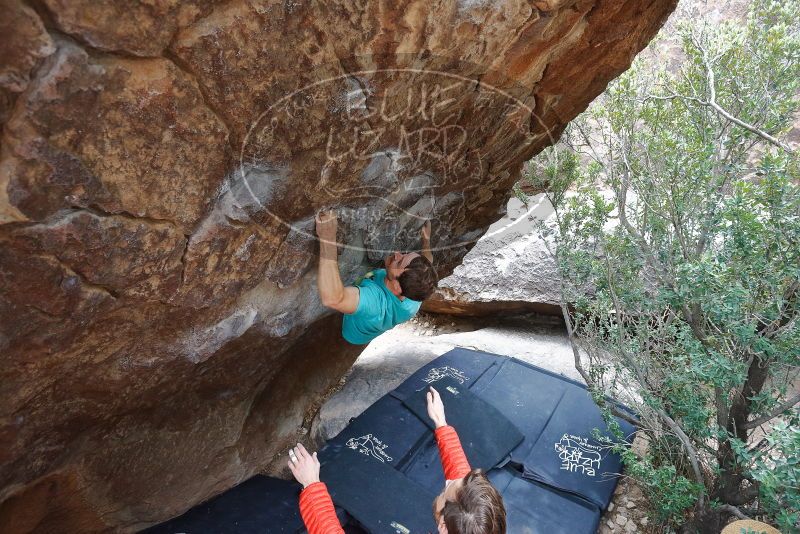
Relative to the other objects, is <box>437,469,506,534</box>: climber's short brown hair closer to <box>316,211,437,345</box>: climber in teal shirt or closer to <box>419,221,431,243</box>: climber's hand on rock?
<box>316,211,437,345</box>: climber in teal shirt

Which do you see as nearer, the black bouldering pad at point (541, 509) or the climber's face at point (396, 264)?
the climber's face at point (396, 264)

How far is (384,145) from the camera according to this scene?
2.55 meters

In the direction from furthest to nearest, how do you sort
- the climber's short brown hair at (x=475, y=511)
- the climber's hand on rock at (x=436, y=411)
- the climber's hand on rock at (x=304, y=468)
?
1. the climber's hand on rock at (x=436, y=411)
2. the climber's hand on rock at (x=304, y=468)
3. the climber's short brown hair at (x=475, y=511)

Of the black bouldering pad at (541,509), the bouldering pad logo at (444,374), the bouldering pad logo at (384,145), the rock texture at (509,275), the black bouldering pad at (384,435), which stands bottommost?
the black bouldering pad at (541,509)

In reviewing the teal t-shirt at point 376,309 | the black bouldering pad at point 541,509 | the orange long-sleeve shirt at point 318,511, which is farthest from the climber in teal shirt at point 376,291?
the black bouldering pad at point 541,509

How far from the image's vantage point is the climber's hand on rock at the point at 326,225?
2574 mm

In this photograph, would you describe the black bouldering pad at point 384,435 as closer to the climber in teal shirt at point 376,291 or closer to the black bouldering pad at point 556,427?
the black bouldering pad at point 556,427

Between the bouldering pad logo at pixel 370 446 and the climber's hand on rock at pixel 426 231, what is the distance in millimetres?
1777

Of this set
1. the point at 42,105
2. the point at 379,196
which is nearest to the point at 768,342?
the point at 379,196

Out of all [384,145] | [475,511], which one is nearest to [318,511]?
[475,511]

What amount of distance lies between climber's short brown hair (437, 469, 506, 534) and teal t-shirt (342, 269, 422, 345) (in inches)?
46.1

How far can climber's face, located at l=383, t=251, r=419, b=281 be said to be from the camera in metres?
3.11

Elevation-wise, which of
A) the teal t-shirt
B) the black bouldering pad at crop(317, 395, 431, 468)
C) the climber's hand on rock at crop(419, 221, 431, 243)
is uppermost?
the climber's hand on rock at crop(419, 221, 431, 243)

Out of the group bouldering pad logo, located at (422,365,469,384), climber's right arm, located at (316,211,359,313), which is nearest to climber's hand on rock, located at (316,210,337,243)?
climber's right arm, located at (316,211,359,313)
